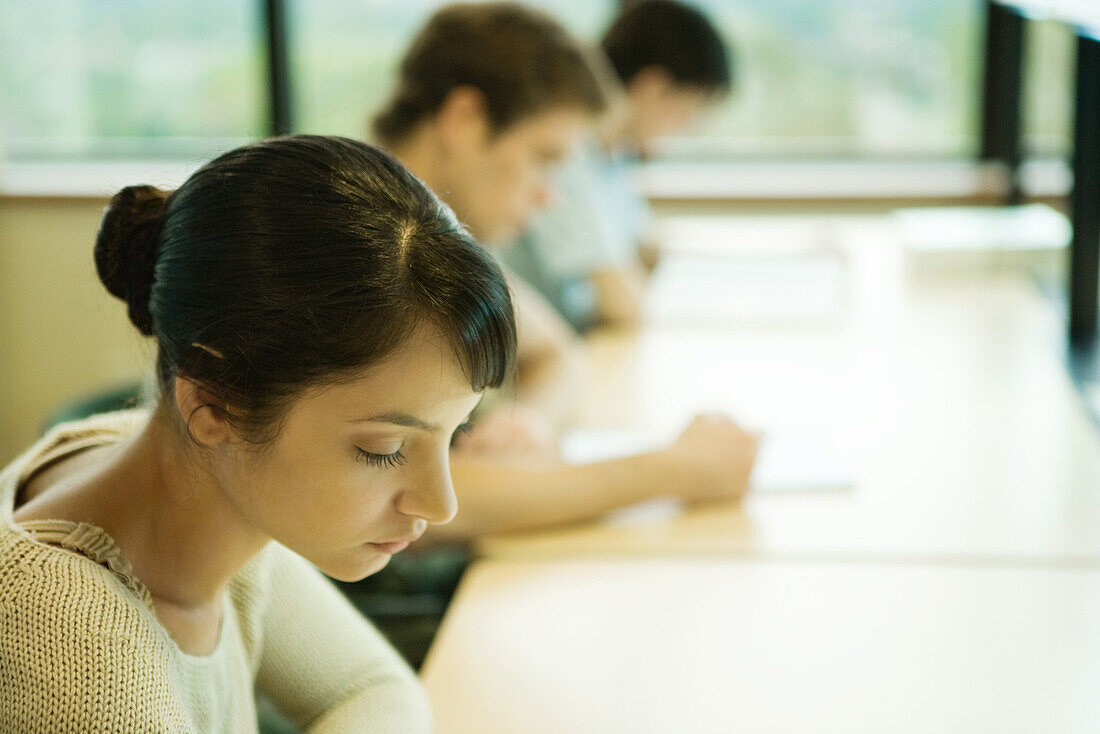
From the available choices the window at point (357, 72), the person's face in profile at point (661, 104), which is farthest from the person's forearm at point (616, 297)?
the window at point (357, 72)

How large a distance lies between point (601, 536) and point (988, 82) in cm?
267

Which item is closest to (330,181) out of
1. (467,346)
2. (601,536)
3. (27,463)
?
(467,346)

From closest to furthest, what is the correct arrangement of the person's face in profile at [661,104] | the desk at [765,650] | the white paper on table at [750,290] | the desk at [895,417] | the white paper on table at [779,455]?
the desk at [765,650]
the desk at [895,417]
the white paper on table at [779,455]
the white paper on table at [750,290]
the person's face in profile at [661,104]

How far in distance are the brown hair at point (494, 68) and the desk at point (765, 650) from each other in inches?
29.1

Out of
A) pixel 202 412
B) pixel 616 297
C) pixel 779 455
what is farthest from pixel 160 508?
pixel 616 297

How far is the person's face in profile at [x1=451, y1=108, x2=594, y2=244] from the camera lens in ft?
5.62

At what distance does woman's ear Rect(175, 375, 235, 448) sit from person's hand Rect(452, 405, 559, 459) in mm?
715

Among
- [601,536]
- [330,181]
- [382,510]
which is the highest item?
[330,181]

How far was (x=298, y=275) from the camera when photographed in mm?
700

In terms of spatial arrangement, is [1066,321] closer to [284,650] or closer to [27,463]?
[284,650]

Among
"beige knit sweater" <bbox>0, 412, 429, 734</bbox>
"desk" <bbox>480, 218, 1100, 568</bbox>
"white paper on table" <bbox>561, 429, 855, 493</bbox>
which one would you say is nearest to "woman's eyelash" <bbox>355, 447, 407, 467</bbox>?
"beige knit sweater" <bbox>0, 412, 429, 734</bbox>

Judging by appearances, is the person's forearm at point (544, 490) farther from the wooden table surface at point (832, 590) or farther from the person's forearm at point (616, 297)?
the person's forearm at point (616, 297)

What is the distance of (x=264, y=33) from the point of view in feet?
11.5

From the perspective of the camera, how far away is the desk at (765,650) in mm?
941
